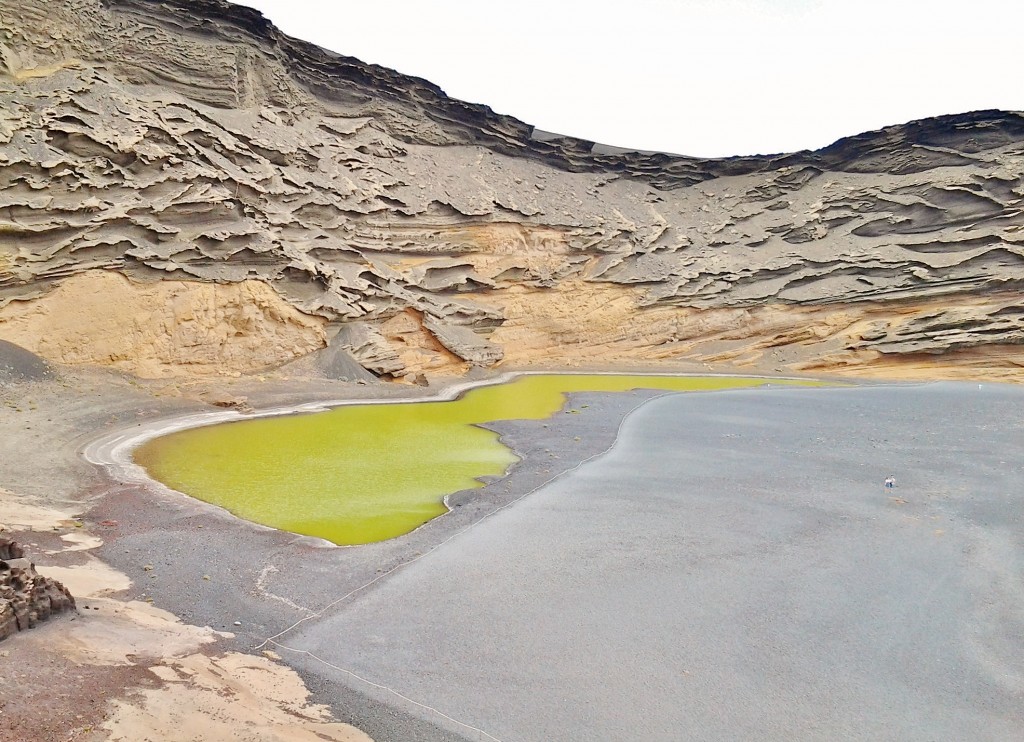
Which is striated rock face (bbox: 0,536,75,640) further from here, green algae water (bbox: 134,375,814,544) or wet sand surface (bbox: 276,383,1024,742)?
green algae water (bbox: 134,375,814,544)

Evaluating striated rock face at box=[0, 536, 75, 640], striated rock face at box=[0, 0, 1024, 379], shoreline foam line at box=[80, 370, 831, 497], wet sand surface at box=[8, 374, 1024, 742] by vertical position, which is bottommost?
shoreline foam line at box=[80, 370, 831, 497]

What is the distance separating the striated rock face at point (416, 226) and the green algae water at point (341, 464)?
5.50 m

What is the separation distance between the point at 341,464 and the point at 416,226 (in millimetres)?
18529

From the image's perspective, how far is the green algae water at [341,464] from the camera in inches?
335

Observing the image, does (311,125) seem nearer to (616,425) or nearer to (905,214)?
(616,425)

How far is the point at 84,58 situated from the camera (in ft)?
72.9

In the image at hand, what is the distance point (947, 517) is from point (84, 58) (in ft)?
88.3

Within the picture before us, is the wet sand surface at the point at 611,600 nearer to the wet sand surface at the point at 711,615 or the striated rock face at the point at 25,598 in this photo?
the wet sand surface at the point at 711,615

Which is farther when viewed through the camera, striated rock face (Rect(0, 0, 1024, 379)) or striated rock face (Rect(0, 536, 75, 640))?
striated rock face (Rect(0, 0, 1024, 379))

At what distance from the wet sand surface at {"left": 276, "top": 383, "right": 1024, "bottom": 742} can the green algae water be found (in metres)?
1.72

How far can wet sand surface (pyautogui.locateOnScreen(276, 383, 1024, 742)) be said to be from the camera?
4207 millimetres

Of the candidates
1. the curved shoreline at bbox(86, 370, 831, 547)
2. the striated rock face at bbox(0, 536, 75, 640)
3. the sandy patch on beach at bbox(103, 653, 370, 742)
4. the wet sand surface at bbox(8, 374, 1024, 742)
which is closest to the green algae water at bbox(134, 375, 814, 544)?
the curved shoreline at bbox(86, 370, 831, 547)

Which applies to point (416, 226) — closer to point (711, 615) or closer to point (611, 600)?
point (611, 600)

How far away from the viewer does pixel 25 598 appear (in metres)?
4.46
